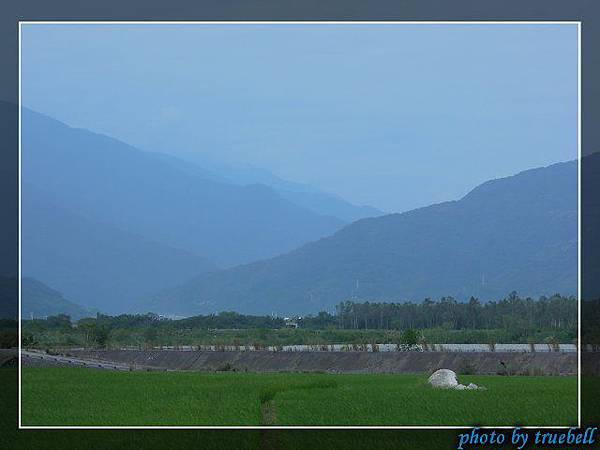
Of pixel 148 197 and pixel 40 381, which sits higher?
pixel 148 197

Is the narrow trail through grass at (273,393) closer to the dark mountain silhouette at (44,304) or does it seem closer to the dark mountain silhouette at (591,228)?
the dark mountain silhouette at (44,304)

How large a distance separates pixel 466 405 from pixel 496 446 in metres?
1.36

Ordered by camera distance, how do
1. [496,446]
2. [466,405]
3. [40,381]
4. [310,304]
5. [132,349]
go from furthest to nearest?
[132,349] < [310,304] < [40,381] < [466,405] < [496,446]

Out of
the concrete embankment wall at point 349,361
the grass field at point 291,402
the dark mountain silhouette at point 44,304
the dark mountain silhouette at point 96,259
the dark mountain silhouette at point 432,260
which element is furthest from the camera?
the concrete embankment wall at point 349,361

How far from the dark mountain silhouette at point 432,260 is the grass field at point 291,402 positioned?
3.68ft

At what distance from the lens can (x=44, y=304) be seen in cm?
1538

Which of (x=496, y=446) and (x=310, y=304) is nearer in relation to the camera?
(x=496, y=446)

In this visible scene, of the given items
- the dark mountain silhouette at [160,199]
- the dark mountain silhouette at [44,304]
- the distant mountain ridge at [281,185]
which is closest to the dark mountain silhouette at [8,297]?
the dark mountain silhouette at [44,304]

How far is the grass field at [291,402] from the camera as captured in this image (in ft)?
30.8

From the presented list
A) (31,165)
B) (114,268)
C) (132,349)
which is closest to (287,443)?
(114,268)

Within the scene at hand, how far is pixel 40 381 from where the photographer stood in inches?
484

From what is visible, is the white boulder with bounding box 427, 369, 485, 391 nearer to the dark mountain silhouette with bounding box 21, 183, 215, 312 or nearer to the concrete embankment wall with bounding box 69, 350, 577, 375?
the concrete embankment wall with bounding box 69, 350, 577, 375

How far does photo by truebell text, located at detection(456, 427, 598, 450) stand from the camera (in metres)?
8.59

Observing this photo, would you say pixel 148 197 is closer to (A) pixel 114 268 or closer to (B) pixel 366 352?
(A) pixel 114 268
